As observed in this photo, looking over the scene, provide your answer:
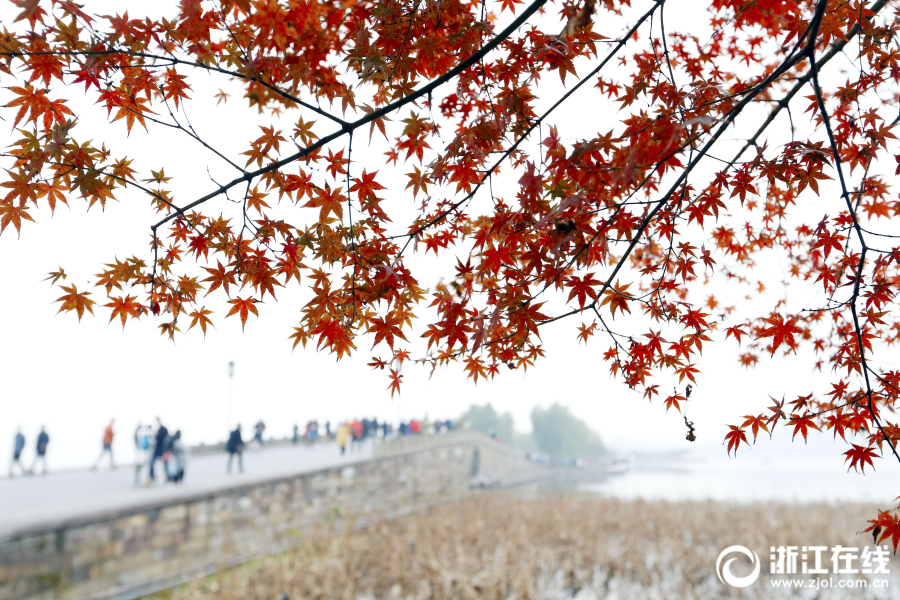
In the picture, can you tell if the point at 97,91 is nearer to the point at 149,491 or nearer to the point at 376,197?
the point at 376,197

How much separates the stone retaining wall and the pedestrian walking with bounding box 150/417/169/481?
1413 mm

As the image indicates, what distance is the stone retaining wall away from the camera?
6359 mm

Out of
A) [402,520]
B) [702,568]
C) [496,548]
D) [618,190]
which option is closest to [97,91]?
[618,190]

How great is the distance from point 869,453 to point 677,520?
1147 cm

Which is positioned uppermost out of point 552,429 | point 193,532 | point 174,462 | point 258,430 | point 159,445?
point 159,445

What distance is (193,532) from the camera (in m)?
8.46

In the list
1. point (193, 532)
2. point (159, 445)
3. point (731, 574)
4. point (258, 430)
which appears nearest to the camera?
point (193, 532)

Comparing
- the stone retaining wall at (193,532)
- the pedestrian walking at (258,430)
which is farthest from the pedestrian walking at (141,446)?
the pedestrian walking at (258,430)

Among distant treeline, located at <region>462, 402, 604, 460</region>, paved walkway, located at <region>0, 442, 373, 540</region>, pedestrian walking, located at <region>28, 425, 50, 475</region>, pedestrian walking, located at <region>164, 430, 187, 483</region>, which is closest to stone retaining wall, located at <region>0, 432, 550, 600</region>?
paved walkway, located at <region>0, 442, 373, 540</region>

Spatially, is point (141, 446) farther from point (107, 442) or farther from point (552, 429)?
point (552, 429)

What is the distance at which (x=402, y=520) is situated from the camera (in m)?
13.1

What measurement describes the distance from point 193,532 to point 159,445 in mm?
1853

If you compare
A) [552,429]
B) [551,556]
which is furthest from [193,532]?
[552,429]

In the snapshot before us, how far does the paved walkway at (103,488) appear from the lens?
679cm
